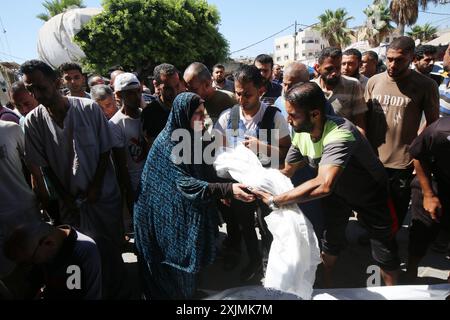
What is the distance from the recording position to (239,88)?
2.54m

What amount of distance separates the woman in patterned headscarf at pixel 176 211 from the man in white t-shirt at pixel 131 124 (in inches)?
31.1

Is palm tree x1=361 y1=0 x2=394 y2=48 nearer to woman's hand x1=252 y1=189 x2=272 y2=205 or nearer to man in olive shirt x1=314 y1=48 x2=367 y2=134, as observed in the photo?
man in olive shirt x1=314 y1=48 x2=367 y2=134

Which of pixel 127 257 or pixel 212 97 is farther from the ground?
pixel 212 97

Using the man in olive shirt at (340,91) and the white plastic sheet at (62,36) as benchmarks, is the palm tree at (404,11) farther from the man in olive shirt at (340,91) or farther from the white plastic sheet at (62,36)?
the man in olive shirt at (340,91)

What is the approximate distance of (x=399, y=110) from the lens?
2.82 m

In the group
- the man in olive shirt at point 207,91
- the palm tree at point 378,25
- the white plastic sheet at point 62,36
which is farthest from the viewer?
the palm tree at point 378,25

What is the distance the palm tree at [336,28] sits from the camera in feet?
106

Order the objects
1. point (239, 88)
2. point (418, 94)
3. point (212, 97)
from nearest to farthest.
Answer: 1. point (239, 88)
2. point (418, 94)
3. point (212, 97)

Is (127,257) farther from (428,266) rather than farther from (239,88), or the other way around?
(428,266)

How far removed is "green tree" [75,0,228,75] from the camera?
15.0 meters

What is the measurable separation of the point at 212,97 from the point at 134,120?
81 cm

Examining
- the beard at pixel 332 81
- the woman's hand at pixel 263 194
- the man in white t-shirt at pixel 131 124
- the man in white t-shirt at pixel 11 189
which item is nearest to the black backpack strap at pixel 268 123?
the woman's hand at pixel 263 194
